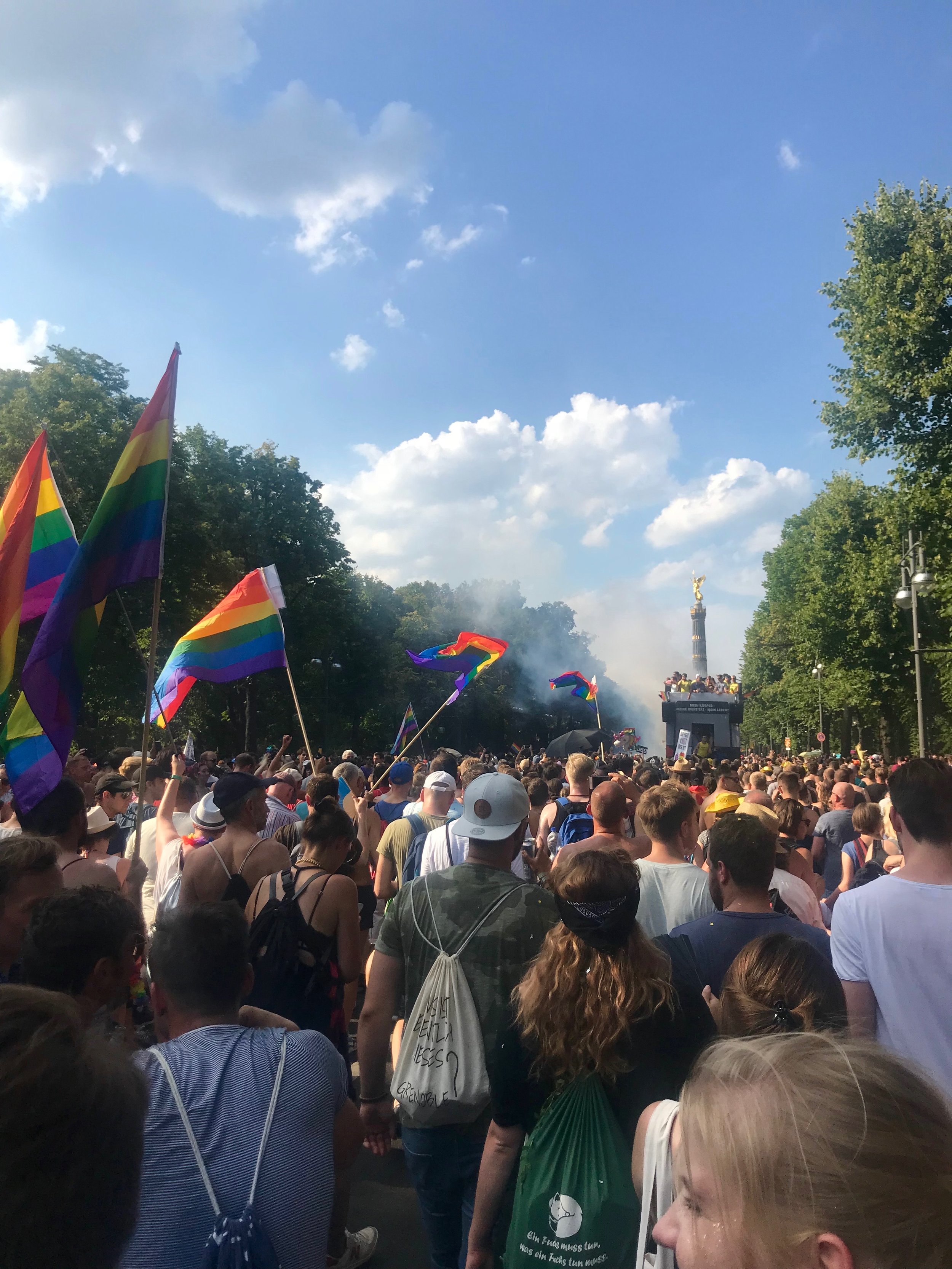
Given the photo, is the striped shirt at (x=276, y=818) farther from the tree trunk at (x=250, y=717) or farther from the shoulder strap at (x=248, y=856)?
the tree trunk at (x=250, y=717)

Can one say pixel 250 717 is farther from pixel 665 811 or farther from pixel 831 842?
pixel 665 811

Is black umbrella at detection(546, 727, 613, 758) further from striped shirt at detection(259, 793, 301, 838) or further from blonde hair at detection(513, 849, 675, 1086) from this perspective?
blonde hair at detection(513, 849, 675, 1086)

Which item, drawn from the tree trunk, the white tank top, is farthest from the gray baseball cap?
the tree trunk

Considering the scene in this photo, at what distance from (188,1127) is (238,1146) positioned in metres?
0.11

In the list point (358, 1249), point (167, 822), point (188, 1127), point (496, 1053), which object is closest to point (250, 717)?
point (167, 822)

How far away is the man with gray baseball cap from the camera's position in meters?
2.68

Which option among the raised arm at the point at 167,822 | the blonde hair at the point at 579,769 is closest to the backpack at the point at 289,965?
the raised arm at the point at 167,822

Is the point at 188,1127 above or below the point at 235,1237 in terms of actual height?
above

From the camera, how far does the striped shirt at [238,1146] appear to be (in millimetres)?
1753

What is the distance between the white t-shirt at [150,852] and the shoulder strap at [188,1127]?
7.93 ft

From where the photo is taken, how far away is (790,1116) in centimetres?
106

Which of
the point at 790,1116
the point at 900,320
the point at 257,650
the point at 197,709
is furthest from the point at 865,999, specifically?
the point at 197,709

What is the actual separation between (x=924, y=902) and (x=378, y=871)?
12.9 feet

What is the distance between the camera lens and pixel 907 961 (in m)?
2.72
